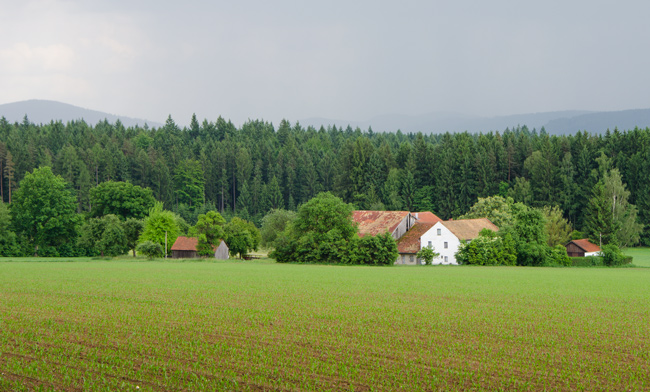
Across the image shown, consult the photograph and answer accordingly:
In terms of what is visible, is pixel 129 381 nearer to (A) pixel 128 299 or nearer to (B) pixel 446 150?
(A) pixel 128 299

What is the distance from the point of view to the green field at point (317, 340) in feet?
48.0

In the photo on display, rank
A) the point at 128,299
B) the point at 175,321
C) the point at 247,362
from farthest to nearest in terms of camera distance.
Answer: the point at 128,299, the point at 175,321, the point at 247,362

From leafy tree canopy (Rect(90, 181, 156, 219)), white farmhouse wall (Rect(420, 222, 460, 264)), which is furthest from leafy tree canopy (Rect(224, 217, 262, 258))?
white farmhouse wall (Rect(420, 222, 460, 264))

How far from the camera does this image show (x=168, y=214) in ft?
316

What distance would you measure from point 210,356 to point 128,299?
50.4 ft

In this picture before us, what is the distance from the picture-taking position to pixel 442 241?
8419 centimetres

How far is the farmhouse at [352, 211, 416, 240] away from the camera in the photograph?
287 feet

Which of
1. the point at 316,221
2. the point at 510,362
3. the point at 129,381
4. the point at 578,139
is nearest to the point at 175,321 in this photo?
the point at 129,381

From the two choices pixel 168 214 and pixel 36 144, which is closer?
pixel 168 214

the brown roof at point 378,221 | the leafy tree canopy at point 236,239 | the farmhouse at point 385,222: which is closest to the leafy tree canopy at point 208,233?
the leafy tree canopy at point 236,239

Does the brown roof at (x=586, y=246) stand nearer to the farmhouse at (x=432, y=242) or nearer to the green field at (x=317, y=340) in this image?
the farmhouse at (x=432, y=242)

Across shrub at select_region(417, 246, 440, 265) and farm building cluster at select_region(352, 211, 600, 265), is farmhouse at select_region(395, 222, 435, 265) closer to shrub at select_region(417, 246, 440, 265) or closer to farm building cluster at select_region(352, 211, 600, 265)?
farm building cluster at select_region(352, 211, 600, 265)

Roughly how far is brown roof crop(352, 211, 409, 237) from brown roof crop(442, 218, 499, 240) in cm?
666

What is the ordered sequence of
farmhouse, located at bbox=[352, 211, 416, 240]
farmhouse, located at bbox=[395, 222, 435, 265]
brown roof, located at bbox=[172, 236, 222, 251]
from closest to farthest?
farmhouse, located at bbox=[395, 222, 435, 265] → farmhouse, located at bbox=[352, 211, 416, 240] → brown roof, located at bbox=[172, 236, 222, 251]
